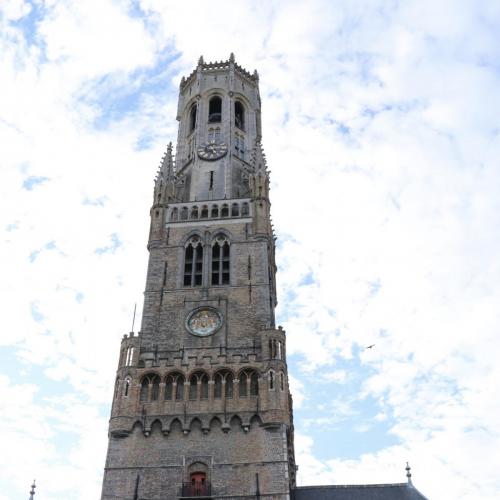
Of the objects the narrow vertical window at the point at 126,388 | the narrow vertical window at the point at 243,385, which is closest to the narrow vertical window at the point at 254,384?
the narrow vertical window at the point at 243,385

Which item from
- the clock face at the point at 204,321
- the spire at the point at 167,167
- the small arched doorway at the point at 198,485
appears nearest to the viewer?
the small arched doorway at the point at 198,485

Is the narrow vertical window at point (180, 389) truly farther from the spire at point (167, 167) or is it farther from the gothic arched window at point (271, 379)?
the spire at point (167, 167)

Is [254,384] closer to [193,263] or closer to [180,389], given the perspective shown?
[180,389]

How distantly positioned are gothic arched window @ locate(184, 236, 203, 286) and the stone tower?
0.32 feet

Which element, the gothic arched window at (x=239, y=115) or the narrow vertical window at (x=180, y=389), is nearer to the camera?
the narrow vertical window at (x=180, y=389)

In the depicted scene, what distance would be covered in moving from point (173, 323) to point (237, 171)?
61.2ft

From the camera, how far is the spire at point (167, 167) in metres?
60.2

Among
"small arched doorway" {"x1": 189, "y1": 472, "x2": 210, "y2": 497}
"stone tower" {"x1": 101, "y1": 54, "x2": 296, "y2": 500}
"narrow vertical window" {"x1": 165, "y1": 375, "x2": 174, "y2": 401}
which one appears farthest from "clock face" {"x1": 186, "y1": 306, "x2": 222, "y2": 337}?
"small arched doorway" {"x1": 189, "y1": 472, "x2": 210, "y2": 497}

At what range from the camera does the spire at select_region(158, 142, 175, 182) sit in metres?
60.2

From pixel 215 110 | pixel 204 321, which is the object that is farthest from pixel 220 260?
pixel 215 110

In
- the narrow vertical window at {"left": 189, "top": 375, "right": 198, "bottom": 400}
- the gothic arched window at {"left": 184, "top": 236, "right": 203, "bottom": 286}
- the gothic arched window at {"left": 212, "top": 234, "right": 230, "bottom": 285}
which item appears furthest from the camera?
the gothic arched window at {"left": 184, "top": 236, "right": 203, "bottom": 286}

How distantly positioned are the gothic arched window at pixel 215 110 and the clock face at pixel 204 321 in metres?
24.5

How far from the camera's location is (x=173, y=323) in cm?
4903

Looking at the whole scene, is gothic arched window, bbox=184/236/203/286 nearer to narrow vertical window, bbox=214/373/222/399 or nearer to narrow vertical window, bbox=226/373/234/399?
narrow vertical window, bbox=214/373/222/399
